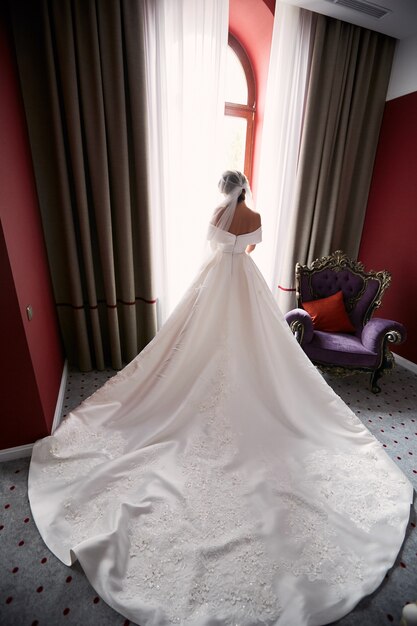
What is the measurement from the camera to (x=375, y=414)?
2.27 m

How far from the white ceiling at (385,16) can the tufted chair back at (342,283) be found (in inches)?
69.1

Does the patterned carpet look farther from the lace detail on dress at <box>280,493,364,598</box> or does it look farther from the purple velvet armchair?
the purple velvet armchair

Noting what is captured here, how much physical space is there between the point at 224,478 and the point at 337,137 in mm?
2968

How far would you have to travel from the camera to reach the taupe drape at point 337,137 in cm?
254

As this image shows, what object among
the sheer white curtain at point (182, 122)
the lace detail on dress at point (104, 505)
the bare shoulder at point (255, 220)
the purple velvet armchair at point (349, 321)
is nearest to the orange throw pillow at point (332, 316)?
the purple velvet armchair at point (349, 321)

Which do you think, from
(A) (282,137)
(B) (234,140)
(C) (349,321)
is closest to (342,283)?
(C) (349,321)

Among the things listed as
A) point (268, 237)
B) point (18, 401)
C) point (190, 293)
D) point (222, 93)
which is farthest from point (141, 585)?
point (222, 93)

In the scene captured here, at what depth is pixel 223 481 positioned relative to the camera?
4.96 feet

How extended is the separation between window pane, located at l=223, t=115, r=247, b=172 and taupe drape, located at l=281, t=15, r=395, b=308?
1.96 feet

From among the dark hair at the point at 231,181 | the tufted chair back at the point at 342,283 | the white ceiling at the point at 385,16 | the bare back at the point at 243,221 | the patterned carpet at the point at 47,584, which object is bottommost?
the patterned carpet at the point at 47,584

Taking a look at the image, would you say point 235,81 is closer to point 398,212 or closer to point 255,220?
point 255,220

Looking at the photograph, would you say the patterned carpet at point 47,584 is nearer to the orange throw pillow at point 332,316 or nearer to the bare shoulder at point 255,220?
the orange throw pillow at point 332,316

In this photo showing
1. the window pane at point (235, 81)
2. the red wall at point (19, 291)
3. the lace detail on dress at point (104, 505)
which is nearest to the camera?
the lace detail on dress at point (104, 505)

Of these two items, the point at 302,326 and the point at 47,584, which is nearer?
the point at 47,584
